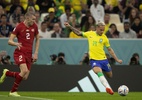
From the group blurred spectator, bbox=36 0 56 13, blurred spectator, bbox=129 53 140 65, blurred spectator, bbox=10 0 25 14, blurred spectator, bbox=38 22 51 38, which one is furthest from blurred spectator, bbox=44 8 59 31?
blurred spectator, bbox=129 53 140 65

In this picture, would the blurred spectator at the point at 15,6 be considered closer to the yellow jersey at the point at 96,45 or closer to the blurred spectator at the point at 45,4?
the blurred spectator at the point at 45,4

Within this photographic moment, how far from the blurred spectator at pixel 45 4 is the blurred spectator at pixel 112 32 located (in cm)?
301

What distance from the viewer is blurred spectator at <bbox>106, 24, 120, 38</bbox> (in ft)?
79.0

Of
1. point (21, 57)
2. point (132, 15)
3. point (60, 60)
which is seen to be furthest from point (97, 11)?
point (21, 57)

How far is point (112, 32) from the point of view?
24.2 m

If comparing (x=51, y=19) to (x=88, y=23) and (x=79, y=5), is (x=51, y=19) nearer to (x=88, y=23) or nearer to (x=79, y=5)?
(x=88, y=23)

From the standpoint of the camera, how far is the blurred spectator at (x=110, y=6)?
26250 millimetres

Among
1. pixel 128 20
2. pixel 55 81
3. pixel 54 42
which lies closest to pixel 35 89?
pixel 55 81

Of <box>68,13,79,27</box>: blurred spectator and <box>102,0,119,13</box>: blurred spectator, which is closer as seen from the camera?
<box>68,13,79,27</box>: blurred spectator

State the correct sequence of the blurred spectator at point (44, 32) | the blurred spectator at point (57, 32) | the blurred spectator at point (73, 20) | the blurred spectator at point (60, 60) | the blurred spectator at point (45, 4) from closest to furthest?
the blurred spectator at point (60, 60) < the blurred spectator at point (44, 32) < the blurred spectator at point (57, 32) < the blurred spectator at point (73, 20) < the blurred spectator at point (45, 4)

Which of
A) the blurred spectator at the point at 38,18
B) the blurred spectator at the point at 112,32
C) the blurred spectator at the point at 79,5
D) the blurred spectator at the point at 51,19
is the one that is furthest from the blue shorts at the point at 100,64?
the blurred spectator at the point at 79,5

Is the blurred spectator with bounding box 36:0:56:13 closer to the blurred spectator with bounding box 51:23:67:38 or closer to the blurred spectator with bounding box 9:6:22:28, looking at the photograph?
the blurred spectator with bounding box 9:6:22:28

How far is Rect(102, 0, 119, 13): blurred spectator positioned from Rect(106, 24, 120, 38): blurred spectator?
A: 212 cm

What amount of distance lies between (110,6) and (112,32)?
94.7 inches
